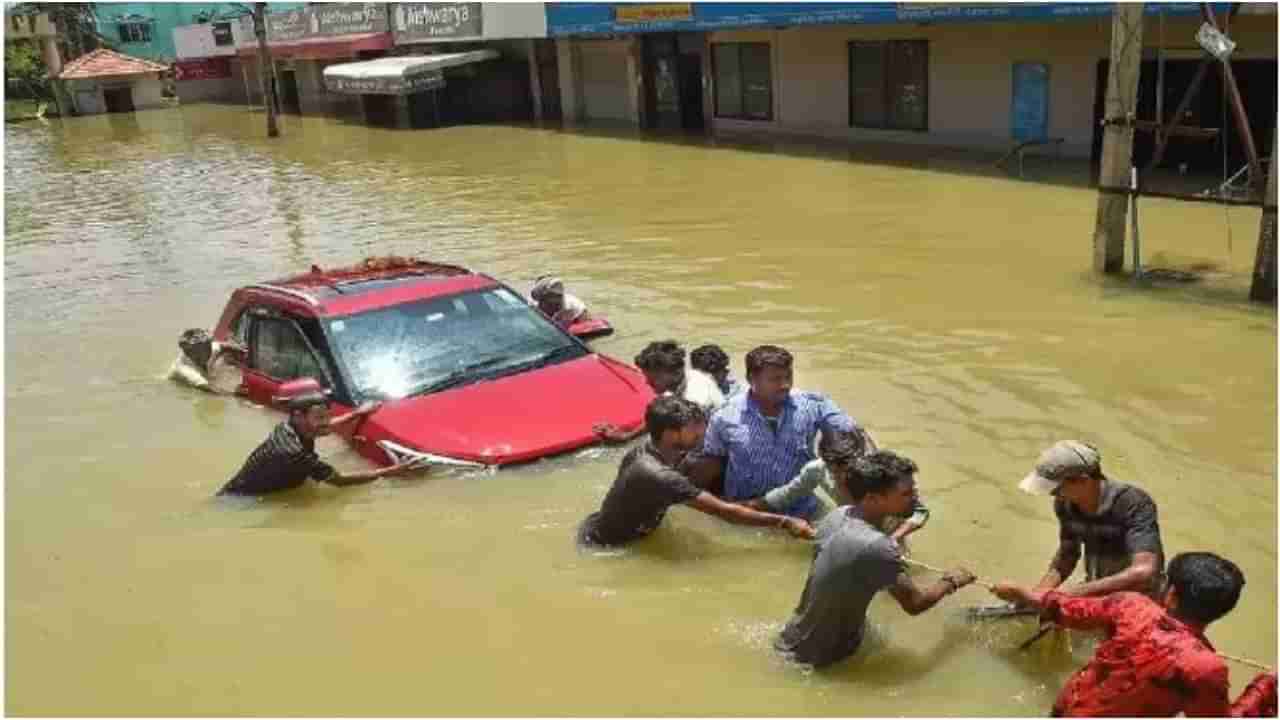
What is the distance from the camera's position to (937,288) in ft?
39.6

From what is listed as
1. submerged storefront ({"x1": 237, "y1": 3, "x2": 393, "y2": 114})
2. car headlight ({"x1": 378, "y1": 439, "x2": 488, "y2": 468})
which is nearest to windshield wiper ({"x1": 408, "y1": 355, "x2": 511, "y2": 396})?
car headlight ({"x1": 378, "y1": 439, "x2": 488, "y2": 468})

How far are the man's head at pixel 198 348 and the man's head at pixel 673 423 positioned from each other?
519 cm

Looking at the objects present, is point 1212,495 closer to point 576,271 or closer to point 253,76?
point 576,271

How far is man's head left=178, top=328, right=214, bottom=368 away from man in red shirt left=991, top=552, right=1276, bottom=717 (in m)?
7.56

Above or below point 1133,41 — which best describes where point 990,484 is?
below

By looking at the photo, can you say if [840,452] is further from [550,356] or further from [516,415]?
[550,356]

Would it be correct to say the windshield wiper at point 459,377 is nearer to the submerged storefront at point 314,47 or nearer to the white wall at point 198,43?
the submerged storefront at point 314,47

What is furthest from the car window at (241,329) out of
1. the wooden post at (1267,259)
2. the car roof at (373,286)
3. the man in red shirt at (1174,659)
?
the wooden post at (1267,259)

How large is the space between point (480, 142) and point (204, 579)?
25328 millimetres

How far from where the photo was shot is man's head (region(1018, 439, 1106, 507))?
4.49 m

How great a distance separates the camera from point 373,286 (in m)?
8.29

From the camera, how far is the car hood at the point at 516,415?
6.99 metres

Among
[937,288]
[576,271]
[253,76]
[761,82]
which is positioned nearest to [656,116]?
[761,82]

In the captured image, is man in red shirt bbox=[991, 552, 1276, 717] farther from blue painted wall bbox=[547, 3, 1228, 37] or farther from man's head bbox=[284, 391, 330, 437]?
blue painted wall bbox=[547, 3, 1228, 37]
